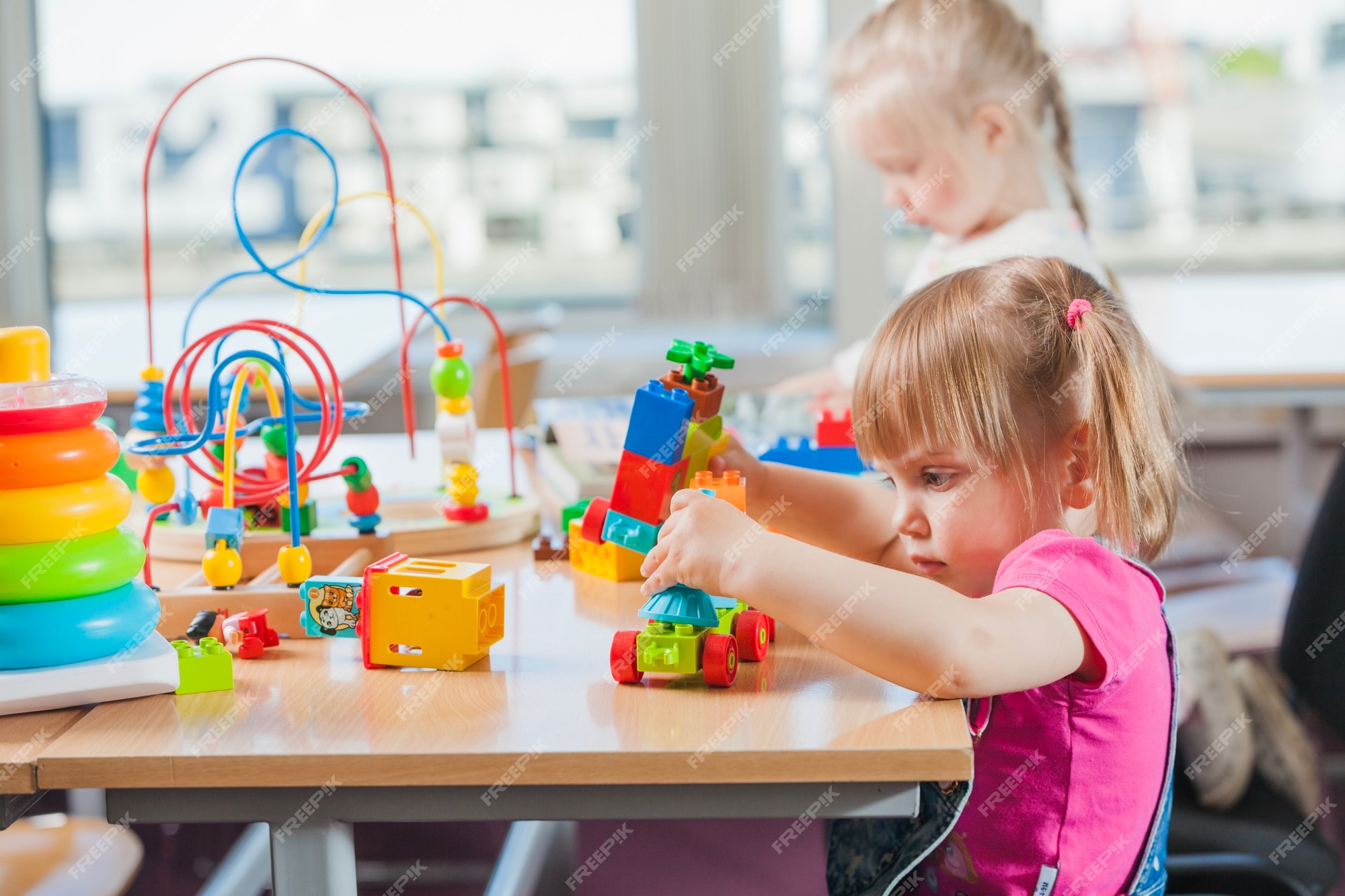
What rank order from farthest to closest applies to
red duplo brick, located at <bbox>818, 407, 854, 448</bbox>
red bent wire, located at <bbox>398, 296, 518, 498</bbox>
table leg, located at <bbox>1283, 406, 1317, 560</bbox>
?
table leg, located at <bbox>1283, 406, 1317, 560</bbox> < red duplo brick, located at <bbox>818, 407, 854, 448</bbox> < red bent wire, located at <bbox>398, 296, 518, 498</bbox>

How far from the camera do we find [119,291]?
11.6 ft

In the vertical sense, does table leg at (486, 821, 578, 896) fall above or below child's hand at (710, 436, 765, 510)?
below

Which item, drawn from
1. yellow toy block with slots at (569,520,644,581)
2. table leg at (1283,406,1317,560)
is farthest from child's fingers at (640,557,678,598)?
table leg at (1283,406,1317,560)

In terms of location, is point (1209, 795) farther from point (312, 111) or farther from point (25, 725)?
point (312, 111)

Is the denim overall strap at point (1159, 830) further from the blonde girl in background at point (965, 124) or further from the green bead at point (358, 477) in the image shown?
the blonde girl in background at point (965, 124)

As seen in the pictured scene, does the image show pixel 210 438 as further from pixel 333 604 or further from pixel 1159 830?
pixel 1159 830

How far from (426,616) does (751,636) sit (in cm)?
22

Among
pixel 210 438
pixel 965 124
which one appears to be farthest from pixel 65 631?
pixel 965 124

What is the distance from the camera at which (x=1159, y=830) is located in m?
0.90

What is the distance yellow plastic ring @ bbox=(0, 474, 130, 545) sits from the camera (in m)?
→ 0.77

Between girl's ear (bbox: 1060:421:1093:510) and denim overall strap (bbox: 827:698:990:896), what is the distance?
176mm

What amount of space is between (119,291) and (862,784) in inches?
132

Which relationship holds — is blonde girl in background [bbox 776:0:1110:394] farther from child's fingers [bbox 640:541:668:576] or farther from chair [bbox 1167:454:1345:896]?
child's fingers [bbox 640:541:668:576]

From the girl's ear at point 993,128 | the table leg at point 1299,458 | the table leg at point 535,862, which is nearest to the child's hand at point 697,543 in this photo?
the table leg at point 535,862
